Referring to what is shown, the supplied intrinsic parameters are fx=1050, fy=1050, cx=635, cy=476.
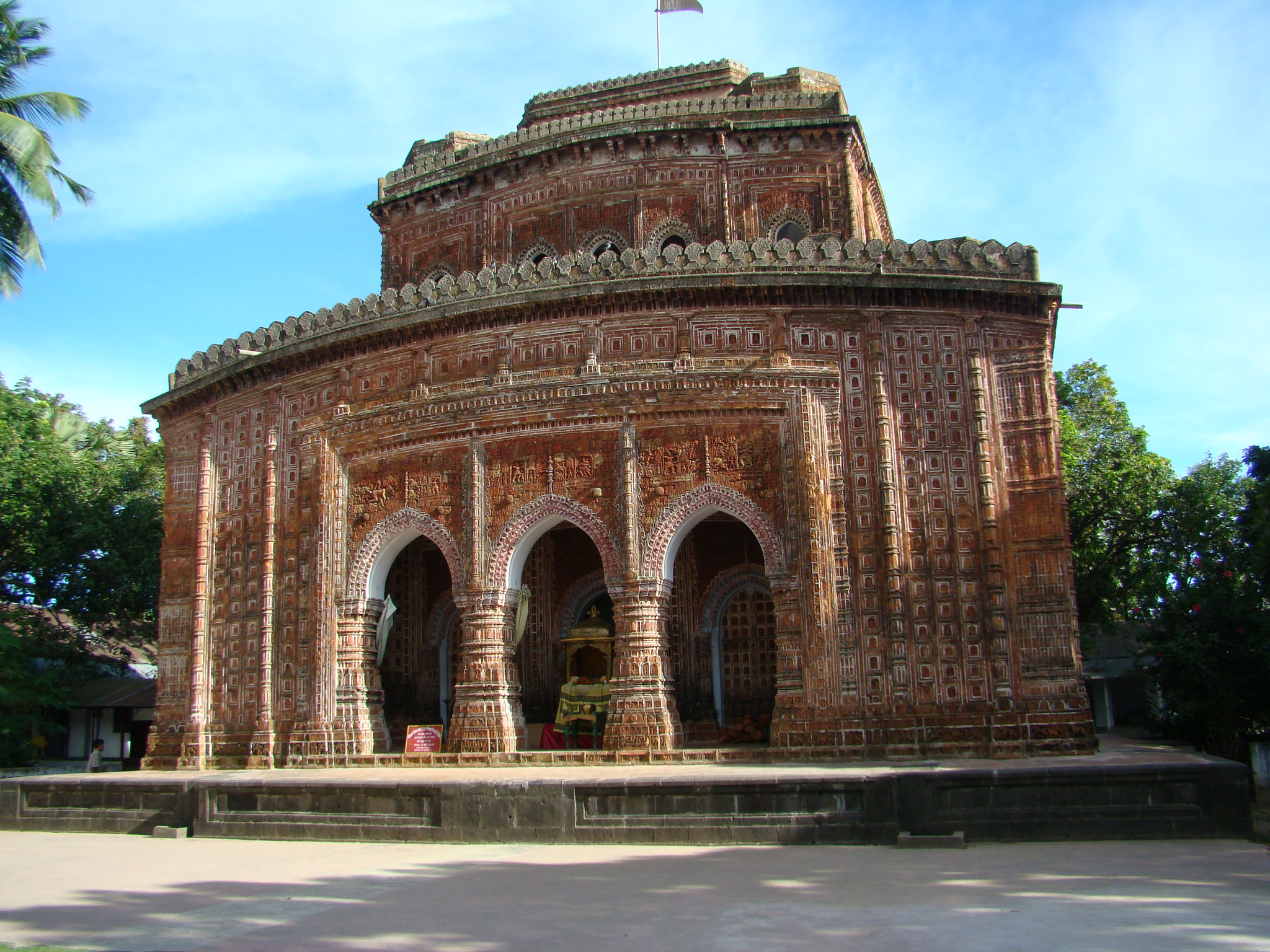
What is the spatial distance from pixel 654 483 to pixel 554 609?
3402 mm

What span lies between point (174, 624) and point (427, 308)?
20.3ft

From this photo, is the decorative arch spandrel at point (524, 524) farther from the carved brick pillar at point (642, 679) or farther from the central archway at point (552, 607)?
the central archway at point (552, 607)

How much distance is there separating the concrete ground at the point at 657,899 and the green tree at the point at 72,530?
11777 millimetres

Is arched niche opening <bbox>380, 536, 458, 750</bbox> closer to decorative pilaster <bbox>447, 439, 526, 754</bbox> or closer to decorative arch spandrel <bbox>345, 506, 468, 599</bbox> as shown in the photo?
decorative arch spandrel <bbox>345, 506, 468, 599</bbox>

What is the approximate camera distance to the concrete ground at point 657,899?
5.45m

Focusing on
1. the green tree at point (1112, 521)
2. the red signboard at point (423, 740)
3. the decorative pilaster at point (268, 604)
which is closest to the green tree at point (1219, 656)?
the green tree at point (1112, 521)

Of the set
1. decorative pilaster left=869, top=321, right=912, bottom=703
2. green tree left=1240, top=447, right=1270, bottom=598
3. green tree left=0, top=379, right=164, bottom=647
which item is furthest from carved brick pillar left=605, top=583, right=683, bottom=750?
green tree left=0, top=379, right=164, bottom=647

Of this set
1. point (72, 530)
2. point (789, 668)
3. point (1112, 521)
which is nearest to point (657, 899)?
point (789, 668)

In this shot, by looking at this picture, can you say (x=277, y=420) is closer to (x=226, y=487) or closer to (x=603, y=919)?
(x=226, y=487)

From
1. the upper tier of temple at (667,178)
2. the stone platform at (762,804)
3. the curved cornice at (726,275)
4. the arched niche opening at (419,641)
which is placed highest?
the upper tier of temple at (667,178)

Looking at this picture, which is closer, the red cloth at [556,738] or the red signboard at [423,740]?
the red signboard at [423,740]

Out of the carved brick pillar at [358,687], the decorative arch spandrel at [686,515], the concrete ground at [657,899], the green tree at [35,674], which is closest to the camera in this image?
A: the concrete ground at [657,899]

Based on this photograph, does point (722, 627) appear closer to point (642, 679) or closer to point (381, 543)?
point (642, 679)

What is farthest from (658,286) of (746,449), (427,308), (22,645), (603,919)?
(22,645)
